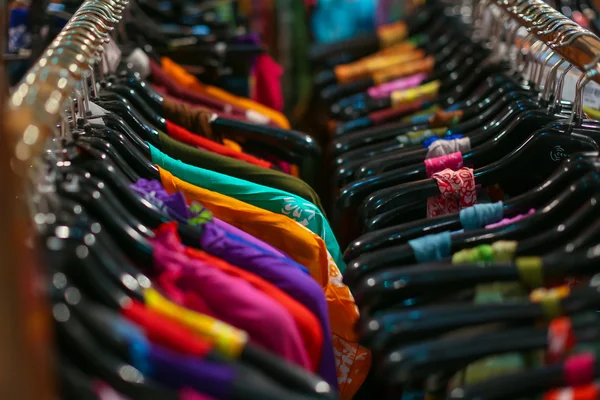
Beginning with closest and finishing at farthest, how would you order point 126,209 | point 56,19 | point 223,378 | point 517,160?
point 223,378 < point 126,209 < point 517,160 < point 56,19

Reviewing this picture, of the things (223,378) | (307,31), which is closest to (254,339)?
(223,378)

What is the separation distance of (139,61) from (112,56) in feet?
0.28

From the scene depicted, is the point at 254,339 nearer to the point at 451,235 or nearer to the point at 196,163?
the point at 451,235

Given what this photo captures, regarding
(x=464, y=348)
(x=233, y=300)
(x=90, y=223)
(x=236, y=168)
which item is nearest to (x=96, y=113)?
(x=236, y=168)

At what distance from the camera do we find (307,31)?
114 inches

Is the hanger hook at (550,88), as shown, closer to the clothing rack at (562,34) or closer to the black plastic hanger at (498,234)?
the clothing rack at (562,34)

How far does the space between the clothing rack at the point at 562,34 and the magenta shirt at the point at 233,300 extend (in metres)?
0.55

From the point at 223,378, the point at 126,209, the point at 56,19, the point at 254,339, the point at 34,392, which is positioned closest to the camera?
the point at 34,392

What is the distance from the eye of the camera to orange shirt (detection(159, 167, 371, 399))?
3.16ft

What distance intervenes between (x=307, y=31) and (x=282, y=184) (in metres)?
1.90

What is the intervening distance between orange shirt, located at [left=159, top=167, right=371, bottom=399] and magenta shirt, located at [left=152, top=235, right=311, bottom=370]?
160 millimetres

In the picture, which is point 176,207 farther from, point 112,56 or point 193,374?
point 112,56

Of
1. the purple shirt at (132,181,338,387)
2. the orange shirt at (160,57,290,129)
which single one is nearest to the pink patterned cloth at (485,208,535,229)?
the purple shirt at (132,181,338,387)

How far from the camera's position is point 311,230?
41.4 inches
